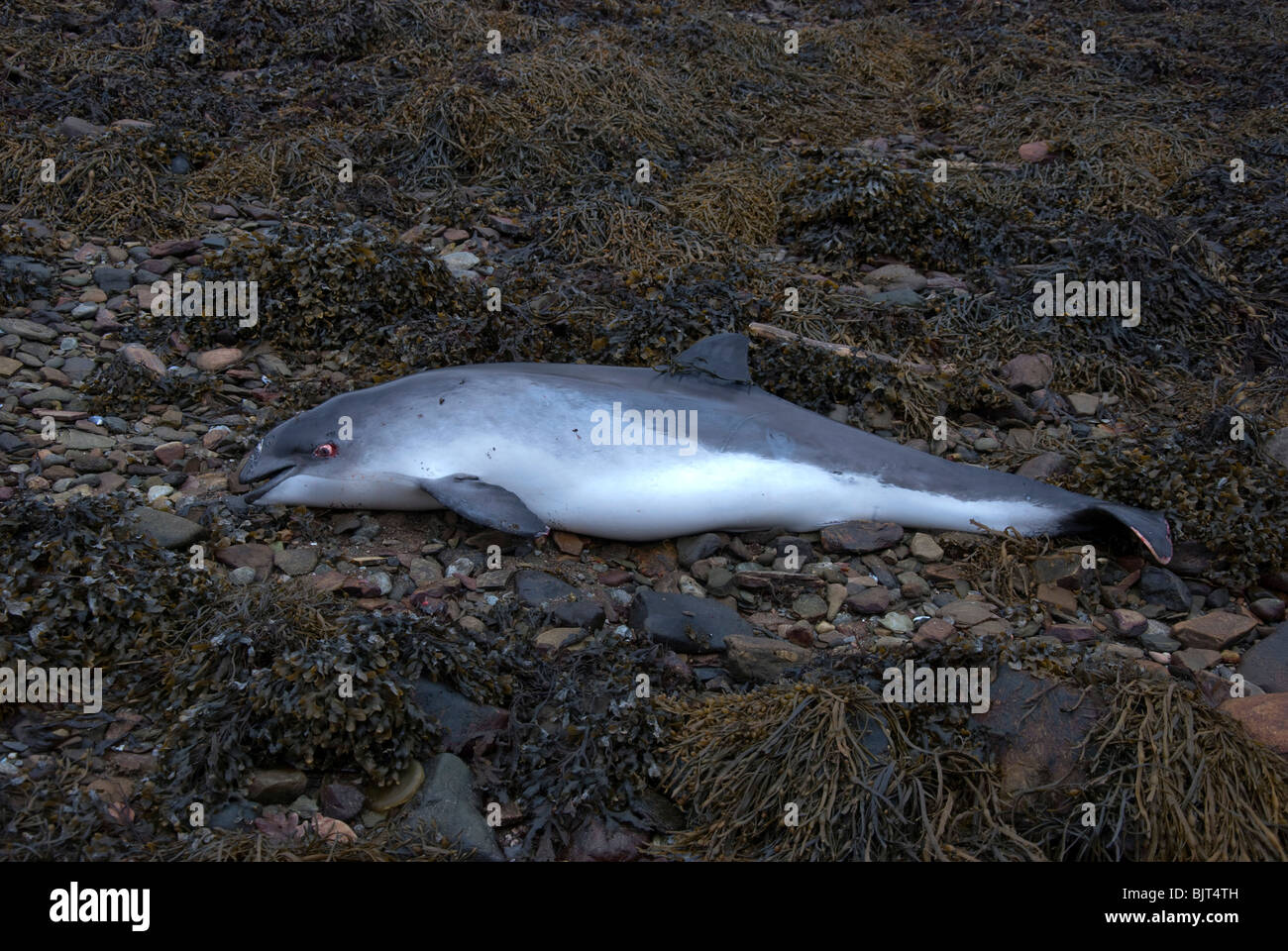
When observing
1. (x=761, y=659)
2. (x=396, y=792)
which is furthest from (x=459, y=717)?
(x=761, y=659)

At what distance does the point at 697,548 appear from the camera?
5.61 metres

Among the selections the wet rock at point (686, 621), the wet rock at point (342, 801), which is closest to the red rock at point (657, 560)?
the wet rock at point (686, 621)

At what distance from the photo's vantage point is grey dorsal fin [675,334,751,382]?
20.0 ft

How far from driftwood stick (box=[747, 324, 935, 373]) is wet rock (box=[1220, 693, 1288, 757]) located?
3.19m

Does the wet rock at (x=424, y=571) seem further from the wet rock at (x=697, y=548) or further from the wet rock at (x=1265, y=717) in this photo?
the wet rock at (x=1265, y=717)

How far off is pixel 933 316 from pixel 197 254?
534 centimetres

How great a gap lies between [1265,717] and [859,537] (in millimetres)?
2032

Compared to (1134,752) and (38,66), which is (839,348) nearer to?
(1134,752)

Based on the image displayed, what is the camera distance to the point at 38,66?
971cm

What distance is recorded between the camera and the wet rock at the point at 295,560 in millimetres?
5211

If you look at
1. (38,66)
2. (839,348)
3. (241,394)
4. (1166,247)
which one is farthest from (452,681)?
(38,66)

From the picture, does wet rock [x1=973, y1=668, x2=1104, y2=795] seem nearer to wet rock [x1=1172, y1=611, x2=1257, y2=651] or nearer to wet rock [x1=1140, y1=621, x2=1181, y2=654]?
wet rock [x1=1140, y1=621, x2=1181, y2=654]

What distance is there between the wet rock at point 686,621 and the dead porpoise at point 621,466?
26.6 inches

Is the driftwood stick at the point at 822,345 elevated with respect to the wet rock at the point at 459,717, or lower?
elevated
